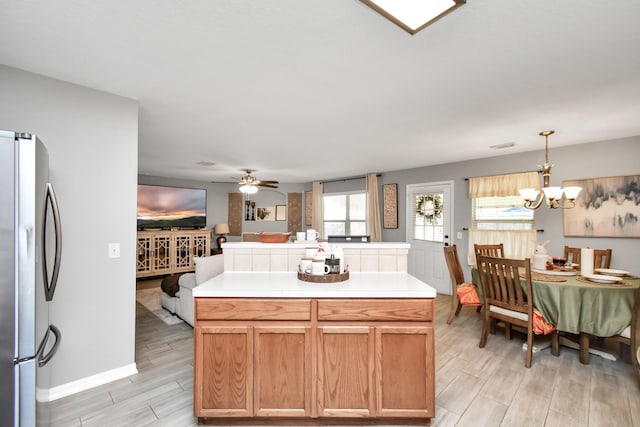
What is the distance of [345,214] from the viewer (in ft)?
23.0

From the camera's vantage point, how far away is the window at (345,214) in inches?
266

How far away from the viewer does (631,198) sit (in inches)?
136

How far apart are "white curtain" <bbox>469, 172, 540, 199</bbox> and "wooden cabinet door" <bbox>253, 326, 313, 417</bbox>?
4095 mm

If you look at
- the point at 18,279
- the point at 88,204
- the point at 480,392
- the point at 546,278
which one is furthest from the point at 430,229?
the point at 18,279

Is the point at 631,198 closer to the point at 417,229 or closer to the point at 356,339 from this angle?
the point at 417,229

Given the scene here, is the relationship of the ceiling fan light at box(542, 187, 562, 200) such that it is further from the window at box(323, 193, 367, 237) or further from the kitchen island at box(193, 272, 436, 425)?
the window at box(323, 193, 367, 237)

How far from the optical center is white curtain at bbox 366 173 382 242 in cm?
615

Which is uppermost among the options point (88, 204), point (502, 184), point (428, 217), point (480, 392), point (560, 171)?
point (560, 171)

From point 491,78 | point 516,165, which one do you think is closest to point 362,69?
point 491,78

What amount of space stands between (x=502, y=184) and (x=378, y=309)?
12.6ft

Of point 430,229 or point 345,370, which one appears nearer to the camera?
point 345,370

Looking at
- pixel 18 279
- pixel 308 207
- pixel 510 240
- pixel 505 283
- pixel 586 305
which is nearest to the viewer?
pixel 18 279

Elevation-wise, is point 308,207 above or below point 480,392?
above

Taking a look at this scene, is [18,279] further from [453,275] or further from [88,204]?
[453,275]
